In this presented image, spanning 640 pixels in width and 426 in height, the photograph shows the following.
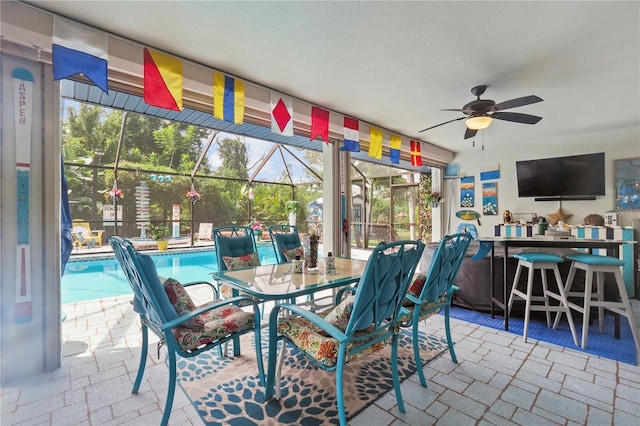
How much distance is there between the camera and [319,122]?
3773mm

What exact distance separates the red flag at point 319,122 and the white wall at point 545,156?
143 inches

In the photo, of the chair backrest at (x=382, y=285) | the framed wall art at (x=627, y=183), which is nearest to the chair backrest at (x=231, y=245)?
the chair backrest at (x=382, y=285)

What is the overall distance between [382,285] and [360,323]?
9.2 inches

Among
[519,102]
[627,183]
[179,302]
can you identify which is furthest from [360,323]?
[627,183]

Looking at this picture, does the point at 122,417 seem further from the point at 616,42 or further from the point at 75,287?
the point at 75,287

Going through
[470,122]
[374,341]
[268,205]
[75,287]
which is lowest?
[75,287]

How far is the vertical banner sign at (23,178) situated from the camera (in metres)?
2.18

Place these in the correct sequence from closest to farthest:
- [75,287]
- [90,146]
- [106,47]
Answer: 1. [106,47]
2. [75,287]
3. [90,146]

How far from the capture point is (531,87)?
3.28 metres

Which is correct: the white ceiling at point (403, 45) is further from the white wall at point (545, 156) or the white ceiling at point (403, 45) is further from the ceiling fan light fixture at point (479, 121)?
the white wall at point (545, 156)

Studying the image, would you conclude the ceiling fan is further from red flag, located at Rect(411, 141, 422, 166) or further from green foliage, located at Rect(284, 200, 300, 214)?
green foliage, located at Rect(284, 200, 300, 214)

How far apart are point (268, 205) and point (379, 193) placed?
406 cm

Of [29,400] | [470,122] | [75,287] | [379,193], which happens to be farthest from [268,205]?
[29,400]

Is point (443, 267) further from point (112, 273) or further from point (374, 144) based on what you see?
point (112, 273)
